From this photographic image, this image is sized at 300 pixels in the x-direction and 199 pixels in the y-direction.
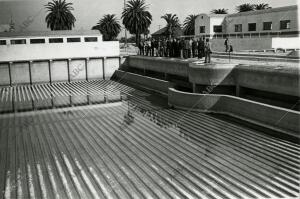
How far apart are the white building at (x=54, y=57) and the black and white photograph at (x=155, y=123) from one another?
10cm

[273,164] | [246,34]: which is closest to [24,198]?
[273,164]

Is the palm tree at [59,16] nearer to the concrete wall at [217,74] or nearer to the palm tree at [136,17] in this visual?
the palm tree at [136,17]

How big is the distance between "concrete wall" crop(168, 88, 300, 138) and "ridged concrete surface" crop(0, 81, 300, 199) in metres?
0.83

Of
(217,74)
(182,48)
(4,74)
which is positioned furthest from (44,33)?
(217,74)

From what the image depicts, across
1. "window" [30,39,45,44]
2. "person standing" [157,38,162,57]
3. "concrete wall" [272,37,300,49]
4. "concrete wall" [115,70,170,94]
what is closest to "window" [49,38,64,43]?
"window" [30,39,45,44]

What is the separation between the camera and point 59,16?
60.5 m

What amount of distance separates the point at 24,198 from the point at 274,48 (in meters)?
26.0

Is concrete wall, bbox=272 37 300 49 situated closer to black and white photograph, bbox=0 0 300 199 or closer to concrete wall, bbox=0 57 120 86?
black and white photograph, bbox=0 0 300 199

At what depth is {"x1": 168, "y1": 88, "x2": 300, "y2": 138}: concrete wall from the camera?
1409 cm

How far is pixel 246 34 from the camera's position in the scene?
119ft

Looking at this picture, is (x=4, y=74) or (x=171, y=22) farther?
(x=171, y=22)

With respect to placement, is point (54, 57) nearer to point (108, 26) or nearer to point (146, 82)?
point (146, 82)

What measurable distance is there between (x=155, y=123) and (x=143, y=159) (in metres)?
5.07

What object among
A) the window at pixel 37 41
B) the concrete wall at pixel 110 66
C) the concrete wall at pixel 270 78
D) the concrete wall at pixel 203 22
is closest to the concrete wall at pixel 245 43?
the concrete wall at pixel 203 22
